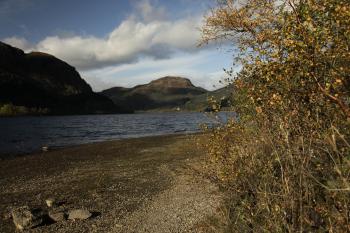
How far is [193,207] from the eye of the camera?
1703 cm

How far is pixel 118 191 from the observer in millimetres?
22203

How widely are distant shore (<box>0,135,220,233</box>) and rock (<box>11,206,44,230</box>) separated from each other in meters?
0.41

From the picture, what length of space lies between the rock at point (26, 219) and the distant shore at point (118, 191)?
41cm

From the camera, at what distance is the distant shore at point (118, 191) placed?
15.5m

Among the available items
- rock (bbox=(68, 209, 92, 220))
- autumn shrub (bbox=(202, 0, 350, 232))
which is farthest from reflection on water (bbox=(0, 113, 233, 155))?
rock (bbox=(68, 209, 92, 220))

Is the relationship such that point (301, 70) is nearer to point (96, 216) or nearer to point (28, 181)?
point (96, 216)

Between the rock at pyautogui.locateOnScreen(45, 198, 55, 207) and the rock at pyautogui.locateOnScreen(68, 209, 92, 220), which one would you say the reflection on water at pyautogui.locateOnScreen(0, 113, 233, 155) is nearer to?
the rock at pyautogui.locateOnScreen(68, 209, 92, 220)

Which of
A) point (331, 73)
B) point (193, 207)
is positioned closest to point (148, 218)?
point (193, 207)

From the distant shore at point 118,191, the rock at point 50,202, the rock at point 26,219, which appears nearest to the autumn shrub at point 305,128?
the distant shore at point 118,191

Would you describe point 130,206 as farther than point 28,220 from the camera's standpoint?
Yes

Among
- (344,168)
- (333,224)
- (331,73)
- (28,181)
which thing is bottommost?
(28,181)

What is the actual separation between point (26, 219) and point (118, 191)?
7.53m

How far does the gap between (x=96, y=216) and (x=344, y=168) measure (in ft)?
42.9

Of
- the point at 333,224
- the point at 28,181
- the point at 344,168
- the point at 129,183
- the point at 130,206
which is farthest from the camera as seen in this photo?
the point at 28,181
